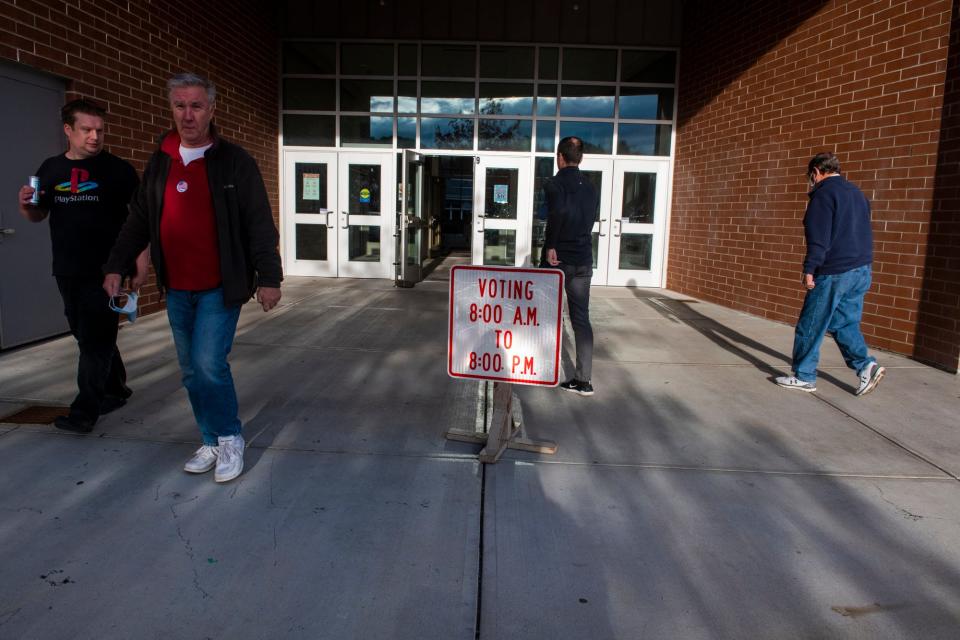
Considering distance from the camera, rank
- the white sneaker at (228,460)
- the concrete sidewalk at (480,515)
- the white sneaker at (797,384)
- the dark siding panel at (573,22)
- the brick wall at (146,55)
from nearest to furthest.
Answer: the concrete sidewalk at (480,515), the white sneaker at (228,460), the white sneaker at (797,384), the brick wall at (146,55), the dark siding panel at (573,22)

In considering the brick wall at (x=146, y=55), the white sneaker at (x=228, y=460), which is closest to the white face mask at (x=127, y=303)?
the white sneaker at (x=228, y=460)

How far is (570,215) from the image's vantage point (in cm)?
511

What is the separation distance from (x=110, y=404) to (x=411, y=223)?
779cm

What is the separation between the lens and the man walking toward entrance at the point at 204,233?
3.29 meters

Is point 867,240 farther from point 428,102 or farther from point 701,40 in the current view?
point 428,102

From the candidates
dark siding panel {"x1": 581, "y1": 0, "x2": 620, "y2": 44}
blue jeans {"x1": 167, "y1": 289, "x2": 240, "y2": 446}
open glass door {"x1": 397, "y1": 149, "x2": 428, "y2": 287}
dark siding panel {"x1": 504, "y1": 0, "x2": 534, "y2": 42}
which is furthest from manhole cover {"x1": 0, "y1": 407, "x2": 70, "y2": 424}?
dark siding panel {"x1": 581, "y1": 0, "x2": 620, "y2": 44}

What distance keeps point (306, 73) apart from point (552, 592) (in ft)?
39.1

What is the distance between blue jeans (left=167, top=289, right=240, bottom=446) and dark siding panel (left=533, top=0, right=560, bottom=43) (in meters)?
10.3

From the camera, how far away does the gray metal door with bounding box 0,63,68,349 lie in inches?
237

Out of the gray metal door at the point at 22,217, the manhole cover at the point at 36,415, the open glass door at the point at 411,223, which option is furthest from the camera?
the open glass door at the point at 411,223

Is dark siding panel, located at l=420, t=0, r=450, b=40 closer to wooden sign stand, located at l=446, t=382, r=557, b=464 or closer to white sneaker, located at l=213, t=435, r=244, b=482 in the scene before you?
wooden sign stand, located at l=446, t=382, r=557, b=464

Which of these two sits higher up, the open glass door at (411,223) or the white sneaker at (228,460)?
the open glass door at (411,223)

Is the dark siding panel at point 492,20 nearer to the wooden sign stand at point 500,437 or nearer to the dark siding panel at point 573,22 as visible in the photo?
the dark siding panel at point 573,22

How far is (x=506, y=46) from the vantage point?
12406mm
